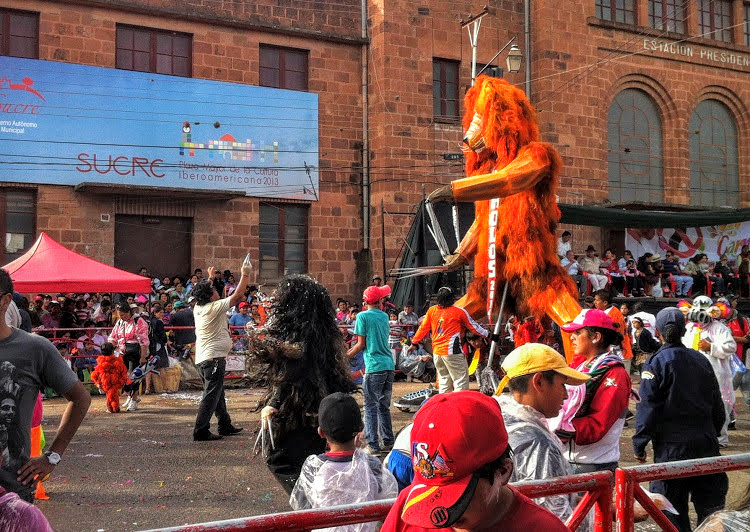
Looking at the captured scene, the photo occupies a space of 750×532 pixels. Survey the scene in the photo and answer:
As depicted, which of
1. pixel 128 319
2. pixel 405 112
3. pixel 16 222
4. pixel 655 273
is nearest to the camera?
pixel 128 319

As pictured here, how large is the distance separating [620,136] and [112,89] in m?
13.2

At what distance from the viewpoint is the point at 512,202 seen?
26.3 ft

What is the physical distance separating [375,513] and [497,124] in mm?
5865

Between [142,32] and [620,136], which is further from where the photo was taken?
[620,136]

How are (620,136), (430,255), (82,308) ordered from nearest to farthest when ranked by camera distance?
(82,308) → (430,255) → (620,136)

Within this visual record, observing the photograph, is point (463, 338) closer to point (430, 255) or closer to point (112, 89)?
point (430, 255)

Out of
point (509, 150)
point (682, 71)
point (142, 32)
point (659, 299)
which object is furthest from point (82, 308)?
point (682, 71)

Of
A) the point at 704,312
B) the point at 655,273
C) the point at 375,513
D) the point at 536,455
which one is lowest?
the point at 375,513

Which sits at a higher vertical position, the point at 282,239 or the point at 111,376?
the point at 282,239

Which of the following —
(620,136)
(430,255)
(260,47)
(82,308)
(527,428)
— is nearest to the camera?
(527,428)

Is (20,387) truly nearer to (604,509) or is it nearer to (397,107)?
(604,509)

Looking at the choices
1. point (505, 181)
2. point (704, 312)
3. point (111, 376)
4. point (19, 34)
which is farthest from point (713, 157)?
point (111, 376)

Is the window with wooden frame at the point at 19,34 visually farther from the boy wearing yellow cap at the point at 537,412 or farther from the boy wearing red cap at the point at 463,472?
the boy wearing red cap at the point at 463,472

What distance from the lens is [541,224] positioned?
7.92 metres
